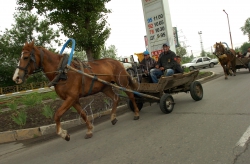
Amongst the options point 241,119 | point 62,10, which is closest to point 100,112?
point 241,119

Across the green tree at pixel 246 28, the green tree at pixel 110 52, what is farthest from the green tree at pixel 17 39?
the green tree at pixel 246 28

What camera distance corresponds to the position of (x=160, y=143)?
3.88 meters

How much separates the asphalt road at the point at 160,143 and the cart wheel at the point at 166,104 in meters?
0.15

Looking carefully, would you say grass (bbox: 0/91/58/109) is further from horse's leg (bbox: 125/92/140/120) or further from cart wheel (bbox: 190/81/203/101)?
cart wheel (bbox: 190/81/203/101)

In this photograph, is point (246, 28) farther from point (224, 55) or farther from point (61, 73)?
point (61, 73)

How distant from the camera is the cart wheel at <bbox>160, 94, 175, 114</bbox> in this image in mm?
5703

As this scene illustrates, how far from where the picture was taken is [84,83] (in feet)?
15.9

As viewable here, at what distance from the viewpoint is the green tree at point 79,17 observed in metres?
11.8

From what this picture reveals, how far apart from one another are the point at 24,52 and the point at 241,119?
4.59 metres

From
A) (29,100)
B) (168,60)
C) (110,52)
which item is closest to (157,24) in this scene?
(168,60)

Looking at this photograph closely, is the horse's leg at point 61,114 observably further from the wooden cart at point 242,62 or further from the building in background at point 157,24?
the wooden cart at point 242,62

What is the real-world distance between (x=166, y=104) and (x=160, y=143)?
2107 millimetres

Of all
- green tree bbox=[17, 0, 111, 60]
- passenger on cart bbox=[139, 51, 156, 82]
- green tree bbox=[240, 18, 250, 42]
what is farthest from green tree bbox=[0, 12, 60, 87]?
green tree bbox=[240, 18, 250, 42]

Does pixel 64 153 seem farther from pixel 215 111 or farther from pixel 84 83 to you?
pixel 215 111
